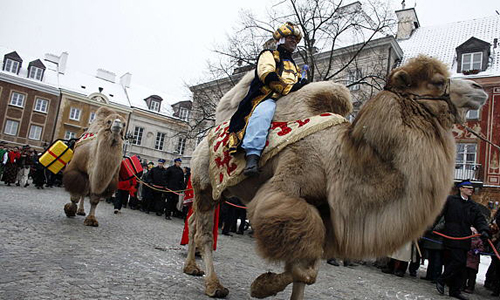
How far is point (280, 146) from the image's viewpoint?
11.1ft

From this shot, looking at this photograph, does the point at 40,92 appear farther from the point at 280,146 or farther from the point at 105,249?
the point at 280,146

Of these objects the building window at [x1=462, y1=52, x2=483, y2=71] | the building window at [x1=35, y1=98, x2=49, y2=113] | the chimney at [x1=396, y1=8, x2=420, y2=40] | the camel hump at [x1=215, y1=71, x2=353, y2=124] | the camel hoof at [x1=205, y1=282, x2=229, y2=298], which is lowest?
the camel hoof at [x1=205, y1=282, x2=229, y2=298]

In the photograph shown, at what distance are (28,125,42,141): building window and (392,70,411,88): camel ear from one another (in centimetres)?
4763

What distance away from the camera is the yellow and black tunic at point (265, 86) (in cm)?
382

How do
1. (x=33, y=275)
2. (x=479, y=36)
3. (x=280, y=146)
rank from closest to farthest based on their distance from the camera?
1. (x=280, y=146)
2. (x=33, y=275)
3. (x=479, y=36)

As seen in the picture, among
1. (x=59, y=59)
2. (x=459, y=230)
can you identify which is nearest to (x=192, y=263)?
(x=459, y=230)

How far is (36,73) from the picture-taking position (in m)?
43.3

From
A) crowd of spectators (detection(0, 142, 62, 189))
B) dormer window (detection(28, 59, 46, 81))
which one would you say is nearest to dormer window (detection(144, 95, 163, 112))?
dormer window (detection(28, 59, 46, 81))

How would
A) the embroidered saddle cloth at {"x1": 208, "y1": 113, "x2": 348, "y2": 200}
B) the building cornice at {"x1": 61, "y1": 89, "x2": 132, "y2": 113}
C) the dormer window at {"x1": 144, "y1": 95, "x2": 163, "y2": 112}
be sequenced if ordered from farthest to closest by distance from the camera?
the dormer window at {"x1": 144, "y1": 95, "x2": 163, "y2": 112} → the building cornice at {"x1": 61, "y1": 89, "x2": 132, "y2": 113} → the embroidered saddle cloth at {"x1": 208, "y1": 113, "x2": 348, "y2": 200}

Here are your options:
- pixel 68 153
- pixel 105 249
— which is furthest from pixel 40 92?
pixel 105 249

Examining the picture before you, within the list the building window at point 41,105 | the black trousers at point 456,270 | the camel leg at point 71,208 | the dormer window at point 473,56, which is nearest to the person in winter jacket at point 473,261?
the black trousers at point 456,270

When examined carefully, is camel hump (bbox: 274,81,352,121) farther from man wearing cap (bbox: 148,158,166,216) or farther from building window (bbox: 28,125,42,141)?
building window (bbox: 28,125,42,141)

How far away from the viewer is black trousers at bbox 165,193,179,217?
15469mm

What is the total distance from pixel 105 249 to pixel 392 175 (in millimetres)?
4827
